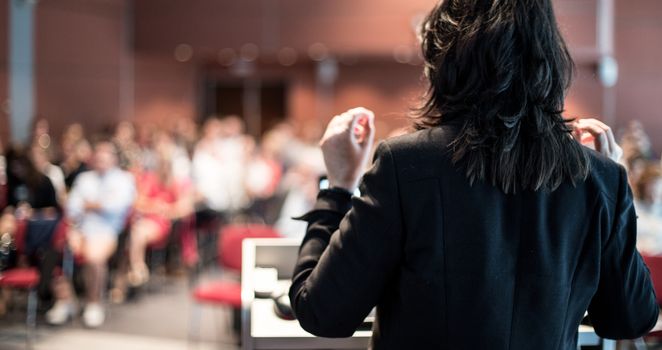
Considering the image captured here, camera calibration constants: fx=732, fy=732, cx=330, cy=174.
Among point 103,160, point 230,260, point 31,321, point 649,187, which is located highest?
point 103,160

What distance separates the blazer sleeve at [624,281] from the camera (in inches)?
52.2

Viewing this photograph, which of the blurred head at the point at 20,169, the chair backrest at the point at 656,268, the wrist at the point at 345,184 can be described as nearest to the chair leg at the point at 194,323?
the blurred head at the point at 20,169

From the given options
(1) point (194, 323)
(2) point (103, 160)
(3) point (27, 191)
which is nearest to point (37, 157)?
(3) point (27, 191)

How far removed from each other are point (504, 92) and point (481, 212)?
0.21m

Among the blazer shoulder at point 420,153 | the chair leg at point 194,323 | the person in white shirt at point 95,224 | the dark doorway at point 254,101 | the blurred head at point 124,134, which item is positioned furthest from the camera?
the dark doorway at point 254,101

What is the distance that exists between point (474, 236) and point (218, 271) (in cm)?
740

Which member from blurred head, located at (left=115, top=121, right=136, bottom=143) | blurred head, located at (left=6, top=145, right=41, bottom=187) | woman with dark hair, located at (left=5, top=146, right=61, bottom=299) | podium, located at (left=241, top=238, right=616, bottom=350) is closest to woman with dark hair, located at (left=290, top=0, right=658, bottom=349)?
podium, located at (left=241, top=238, right=616, bottom=350)

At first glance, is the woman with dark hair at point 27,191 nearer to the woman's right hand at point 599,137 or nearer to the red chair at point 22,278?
the red chair at point 22,278

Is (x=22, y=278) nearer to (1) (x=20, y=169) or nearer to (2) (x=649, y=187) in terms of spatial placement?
(1) (x=20, y=169)

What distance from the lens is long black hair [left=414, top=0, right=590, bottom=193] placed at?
4.04 ft

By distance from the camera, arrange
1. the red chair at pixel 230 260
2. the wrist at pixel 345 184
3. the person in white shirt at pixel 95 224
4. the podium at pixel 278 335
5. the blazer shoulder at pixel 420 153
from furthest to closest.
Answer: the person in white shirt at pixel 95 224
the red chair at pixel 230 260
the podium at pixel 278 335
the wrist at pixel 345 184
the blazer shoulder at pixel 420 153

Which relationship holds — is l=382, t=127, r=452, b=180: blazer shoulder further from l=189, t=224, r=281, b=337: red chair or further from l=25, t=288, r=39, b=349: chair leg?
l=25, t=288, r=39, b=349: chair leg

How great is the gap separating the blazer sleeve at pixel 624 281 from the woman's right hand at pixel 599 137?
27 centimetres

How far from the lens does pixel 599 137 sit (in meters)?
1.60
